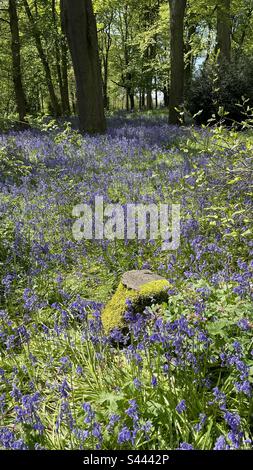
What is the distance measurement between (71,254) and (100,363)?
233 centimetres

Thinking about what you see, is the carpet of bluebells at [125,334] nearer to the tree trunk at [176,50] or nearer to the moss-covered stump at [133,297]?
the moss-covered stump at [133,297]

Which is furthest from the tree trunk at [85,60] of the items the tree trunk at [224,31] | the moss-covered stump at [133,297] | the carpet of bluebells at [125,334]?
the moss-covered stump at [133,297]

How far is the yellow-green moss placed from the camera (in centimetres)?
405

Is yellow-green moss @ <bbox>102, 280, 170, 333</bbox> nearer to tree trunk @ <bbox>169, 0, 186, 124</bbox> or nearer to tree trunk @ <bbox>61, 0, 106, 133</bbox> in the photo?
tree trunk @ <bbox>61, 0, 106, 133</bbox>

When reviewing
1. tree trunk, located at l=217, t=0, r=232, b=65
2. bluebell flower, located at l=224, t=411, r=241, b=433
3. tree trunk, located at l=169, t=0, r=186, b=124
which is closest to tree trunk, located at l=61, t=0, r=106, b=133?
tree trunk, located at l=169, t=0, r=186, b=124

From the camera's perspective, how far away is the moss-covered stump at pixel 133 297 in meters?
4.05

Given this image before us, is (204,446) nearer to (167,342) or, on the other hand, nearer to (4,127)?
(167,342)

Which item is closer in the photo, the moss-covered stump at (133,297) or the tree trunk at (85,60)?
the moss-covered stump at (133,297)

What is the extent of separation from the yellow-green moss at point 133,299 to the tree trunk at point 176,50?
39.1 feet

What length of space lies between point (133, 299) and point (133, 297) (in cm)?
2

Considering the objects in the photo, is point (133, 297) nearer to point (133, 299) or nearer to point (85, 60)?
point (133, 299)

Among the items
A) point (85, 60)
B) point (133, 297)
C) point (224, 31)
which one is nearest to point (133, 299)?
point (133, 297)

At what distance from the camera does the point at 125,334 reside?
4070 mm

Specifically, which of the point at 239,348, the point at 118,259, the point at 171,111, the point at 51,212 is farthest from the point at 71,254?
the point at 171,111
